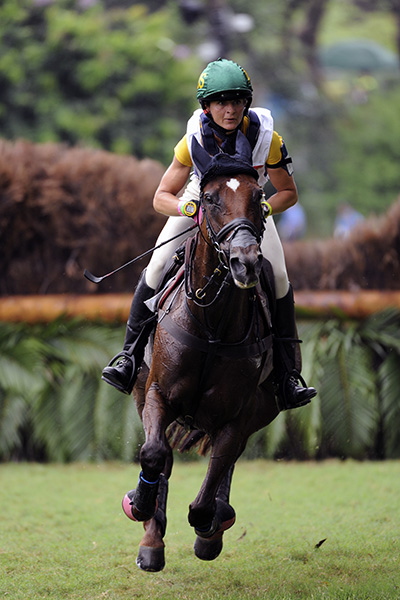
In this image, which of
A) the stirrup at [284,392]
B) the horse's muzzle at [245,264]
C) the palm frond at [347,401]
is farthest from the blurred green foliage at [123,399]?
the horse's muzzle at [245,264]

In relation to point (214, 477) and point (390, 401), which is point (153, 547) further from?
point (390, 401)

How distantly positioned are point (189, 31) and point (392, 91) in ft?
29.9

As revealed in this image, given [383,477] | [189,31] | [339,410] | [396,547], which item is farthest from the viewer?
[189,31]

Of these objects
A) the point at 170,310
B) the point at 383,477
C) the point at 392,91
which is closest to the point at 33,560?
the point at 170,310

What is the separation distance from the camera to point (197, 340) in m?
5.59

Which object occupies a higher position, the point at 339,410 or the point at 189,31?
the point at 189,31

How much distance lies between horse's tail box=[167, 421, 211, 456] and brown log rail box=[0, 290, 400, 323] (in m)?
3.95

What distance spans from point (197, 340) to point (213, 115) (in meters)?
1.36

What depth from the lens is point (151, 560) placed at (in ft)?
20.0

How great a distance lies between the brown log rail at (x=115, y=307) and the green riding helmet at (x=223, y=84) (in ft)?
17.8

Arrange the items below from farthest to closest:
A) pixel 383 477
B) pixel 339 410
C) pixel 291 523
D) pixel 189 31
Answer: pixel 189 31, pixel 339 410, pixel 383 477, pixel 291 523

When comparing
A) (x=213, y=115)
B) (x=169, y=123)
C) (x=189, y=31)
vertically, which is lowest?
(x=213, y=115)

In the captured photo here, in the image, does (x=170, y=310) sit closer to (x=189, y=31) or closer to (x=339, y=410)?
(x=339, y=410)

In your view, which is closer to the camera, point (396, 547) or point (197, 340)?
point (197, 340)
